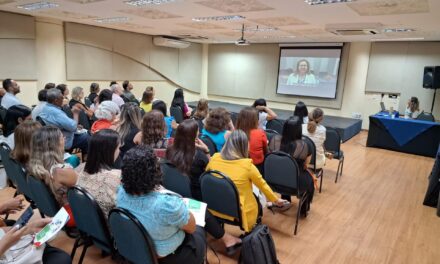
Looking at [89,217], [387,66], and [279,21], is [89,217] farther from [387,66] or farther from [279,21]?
[387,66]

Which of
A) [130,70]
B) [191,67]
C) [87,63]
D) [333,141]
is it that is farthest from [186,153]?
[191,67]

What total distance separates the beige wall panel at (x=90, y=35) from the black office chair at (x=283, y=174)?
699 cm

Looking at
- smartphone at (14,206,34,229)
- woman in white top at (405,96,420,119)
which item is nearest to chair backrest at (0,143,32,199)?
smartphone at (14,206,34,229)

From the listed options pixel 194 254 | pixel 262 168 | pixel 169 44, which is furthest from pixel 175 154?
pixel 169 44

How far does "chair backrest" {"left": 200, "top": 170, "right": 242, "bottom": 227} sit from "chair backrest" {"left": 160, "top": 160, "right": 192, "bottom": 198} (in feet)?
0.40

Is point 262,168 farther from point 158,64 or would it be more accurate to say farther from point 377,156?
point 158,64

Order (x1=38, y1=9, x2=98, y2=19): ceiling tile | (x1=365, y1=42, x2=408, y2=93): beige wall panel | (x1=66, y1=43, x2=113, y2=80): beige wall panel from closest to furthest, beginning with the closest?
(x1=38, y1=9, x2=98, y2=19): ceiling tile, (x1=66, y1=43, x2=113, y2=80): beige wall panel, (x1=365, y1=42, x2=408, y2=93): beige wall panel

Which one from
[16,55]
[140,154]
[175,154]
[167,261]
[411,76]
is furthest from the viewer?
[411,76]

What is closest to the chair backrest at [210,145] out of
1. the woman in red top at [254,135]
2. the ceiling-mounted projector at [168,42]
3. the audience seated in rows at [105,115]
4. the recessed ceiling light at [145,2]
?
the woman in red top at [254,135]

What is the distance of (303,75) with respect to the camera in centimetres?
1014

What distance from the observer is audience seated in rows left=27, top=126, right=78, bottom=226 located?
79.9 inches

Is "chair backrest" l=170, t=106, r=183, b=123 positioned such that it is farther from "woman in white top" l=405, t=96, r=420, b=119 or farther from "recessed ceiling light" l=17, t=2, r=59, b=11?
"woman in white top" l=405, t=96, r=420, b=119

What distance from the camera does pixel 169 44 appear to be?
32.7 ft

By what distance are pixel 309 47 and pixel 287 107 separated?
7.31ft
